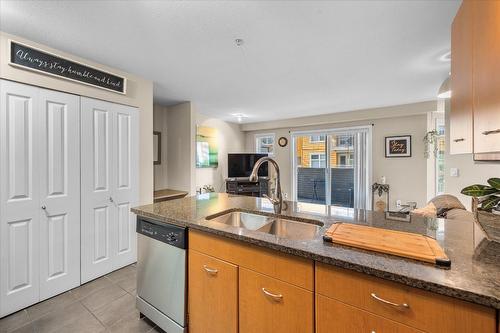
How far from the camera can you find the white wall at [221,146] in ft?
16.4

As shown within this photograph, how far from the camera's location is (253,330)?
1.14 metres

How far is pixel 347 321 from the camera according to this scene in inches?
33.7

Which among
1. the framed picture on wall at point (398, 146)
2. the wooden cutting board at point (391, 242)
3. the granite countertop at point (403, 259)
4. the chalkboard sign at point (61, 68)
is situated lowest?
the granite countertop at point (403, 259)

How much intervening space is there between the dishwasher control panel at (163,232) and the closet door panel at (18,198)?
3.56ft

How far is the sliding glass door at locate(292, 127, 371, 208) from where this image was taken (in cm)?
486

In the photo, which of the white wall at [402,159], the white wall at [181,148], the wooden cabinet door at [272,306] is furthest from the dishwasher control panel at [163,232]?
the white wall at [402,159]

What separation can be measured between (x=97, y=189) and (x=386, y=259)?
2.66 metres

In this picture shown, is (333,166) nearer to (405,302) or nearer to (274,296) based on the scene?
(274,296)

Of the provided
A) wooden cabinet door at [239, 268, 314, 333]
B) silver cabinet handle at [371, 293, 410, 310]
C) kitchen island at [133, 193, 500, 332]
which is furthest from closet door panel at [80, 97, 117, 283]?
silver cabinet handle at [371, 293, 410, 310]

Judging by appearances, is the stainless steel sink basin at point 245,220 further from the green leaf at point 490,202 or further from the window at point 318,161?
the window at point 318,161

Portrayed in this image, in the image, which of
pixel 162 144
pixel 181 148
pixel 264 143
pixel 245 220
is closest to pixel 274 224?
pixel 245 220

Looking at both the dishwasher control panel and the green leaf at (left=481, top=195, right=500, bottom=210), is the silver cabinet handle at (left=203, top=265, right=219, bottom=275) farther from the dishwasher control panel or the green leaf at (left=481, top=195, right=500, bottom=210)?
the green leaf at (left=481, top=195, right=500, bottom=210)

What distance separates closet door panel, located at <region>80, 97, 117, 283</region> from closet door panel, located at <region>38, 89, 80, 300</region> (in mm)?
62

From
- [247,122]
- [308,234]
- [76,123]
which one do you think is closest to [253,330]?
[308,234]
